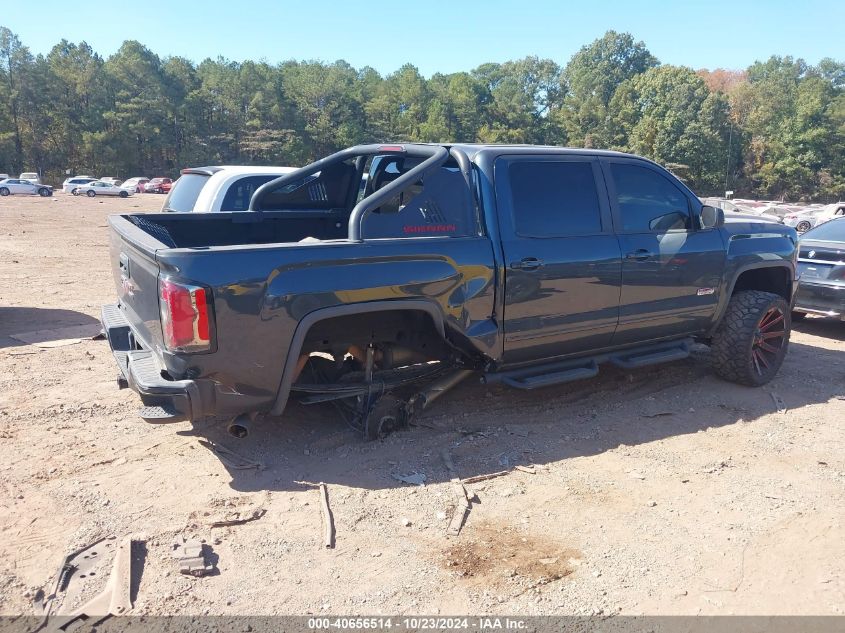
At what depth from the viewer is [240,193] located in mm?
7578

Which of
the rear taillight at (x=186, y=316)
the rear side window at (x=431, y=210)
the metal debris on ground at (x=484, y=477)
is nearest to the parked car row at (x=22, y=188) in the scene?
the rear side window at (x=431, y=210)

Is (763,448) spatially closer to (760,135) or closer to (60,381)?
(60,381)

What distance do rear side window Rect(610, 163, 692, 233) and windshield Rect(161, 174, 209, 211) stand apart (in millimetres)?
5081

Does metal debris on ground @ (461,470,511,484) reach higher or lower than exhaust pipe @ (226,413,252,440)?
lower

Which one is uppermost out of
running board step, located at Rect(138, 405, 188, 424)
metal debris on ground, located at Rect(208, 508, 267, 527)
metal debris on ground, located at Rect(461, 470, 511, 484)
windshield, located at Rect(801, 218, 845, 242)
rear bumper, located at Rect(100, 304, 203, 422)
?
windshield, located at Rect(801, 218, 845, 242)

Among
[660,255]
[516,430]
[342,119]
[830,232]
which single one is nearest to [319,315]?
[516,430]

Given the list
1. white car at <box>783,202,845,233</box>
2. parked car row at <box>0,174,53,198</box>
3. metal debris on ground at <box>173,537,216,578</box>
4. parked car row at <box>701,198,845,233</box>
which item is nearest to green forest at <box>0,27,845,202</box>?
parked car row at <box>0,174,53,198</box>

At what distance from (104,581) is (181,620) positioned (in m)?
0.48

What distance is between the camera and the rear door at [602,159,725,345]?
16.7 ft

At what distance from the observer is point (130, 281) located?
4.30 metres

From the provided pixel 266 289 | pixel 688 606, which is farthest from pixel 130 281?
pixel 688 606

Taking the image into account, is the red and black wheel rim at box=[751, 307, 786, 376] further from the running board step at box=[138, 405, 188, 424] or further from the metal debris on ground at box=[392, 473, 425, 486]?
the running board step at box=[138, 405, 188, 424]

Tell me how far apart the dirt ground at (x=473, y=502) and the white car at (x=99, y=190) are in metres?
47.8

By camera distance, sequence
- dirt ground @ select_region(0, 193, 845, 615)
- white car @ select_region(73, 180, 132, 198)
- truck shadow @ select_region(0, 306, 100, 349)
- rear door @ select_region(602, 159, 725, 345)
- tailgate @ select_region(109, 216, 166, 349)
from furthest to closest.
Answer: white car @ select_region(73, 180, 132, 198)
truck shadow @ select_region(0, 306, 100, 349)
rear door @ select_region(602, 159, 725, 345)
tailgate @ select_region(109, 216, 166, 349)
dirt ground @ select_region(0, 193, 845, 615)
